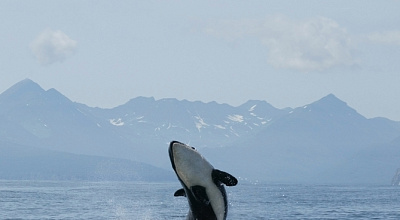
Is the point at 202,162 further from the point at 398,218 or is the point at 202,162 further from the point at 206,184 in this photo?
the point at 398,218

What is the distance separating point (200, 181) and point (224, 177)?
1.71 feet

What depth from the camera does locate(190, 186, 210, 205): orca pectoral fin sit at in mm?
14036

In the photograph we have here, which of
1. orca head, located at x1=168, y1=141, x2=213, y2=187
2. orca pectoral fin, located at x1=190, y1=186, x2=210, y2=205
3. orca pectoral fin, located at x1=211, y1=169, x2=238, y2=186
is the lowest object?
orca pectoral fin, located at x1=190, y1=186, x2=210, y2=205

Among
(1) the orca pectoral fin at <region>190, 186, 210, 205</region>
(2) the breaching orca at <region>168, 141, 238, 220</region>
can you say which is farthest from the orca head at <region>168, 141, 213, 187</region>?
(1) the orca pectoral fin at <region>190, 186, 210, 205</region>

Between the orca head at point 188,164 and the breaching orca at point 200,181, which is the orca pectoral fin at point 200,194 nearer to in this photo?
the breaching orca at point 200,181

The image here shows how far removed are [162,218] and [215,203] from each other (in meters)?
59.0

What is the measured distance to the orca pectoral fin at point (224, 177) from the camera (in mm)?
13719

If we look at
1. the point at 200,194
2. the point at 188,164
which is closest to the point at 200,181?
the point at 200,194

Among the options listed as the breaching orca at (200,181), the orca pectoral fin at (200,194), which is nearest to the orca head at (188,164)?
the breaching orca at (200,181)

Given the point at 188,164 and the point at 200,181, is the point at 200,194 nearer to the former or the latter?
the point at 200,181

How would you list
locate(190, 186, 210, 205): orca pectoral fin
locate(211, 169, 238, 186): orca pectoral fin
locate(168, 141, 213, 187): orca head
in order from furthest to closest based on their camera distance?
locate(190, 186, 210, 205): orca pectoral fin
locate(211, 169, 238, 186): orca pectoral fin
locate(168, 141, 213, 187): orca head

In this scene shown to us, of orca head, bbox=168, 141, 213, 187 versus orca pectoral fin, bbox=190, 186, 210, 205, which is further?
orca pectoral fin, bbox=190, 186, 210, 205

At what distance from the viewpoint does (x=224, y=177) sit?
13750mm

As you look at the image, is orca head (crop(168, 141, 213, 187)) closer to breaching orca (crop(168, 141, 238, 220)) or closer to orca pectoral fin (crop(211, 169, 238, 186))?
breaching orca (crop(168, 141, 238, 220))
